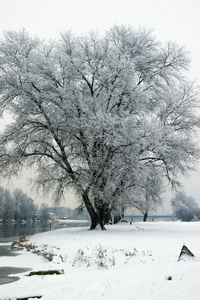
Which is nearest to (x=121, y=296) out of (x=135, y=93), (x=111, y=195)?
(x=111, y=195)

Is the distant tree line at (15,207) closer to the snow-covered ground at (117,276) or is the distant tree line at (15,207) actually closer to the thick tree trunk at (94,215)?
the thick tree trunk at (94,215)

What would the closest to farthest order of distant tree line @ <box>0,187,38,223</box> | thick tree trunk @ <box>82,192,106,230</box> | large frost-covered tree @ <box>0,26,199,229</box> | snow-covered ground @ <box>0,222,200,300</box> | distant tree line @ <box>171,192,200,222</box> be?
snow-covered ground @ <box>0,222,200,300</box> < large frost-covered tree @ <box>0,26,199,229</box> < thick tree trunk @ <box>82,192,106,230</box> < distant tree line @ <box>171,192,200,222</box> < distant tree line @ <box>0,187,38,223</box>

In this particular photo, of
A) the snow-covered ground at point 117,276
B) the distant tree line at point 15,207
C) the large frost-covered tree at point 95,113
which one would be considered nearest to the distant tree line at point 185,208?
the distant tree line at point 15,207

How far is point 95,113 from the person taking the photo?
19.1 meters

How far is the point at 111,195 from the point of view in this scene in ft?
64.0

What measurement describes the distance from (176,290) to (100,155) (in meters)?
13.9

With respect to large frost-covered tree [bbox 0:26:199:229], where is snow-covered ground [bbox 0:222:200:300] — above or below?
below

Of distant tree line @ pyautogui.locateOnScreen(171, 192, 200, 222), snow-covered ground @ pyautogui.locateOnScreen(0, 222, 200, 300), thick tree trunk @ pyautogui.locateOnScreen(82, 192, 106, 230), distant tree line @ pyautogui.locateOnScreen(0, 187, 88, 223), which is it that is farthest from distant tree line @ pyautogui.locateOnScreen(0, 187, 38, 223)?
snow-covered ground @ pyautogui.locateOnScreen(0, 222, 200, 300)

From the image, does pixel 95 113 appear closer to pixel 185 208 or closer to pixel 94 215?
pixel 94 215

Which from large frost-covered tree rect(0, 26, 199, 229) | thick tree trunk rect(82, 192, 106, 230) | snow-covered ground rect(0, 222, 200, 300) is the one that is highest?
large frost-covered tree rect(0, 26, 199, 229)

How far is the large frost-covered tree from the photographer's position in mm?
19031

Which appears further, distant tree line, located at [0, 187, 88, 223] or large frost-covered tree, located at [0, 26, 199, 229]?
distant tree line, located at [0, 187, 88, 223]

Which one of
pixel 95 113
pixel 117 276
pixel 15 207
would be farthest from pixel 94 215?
pixel 15 207

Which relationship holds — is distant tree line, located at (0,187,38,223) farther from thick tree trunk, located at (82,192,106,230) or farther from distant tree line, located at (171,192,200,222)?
thick tree trunk, located at (82,192,106,230)
